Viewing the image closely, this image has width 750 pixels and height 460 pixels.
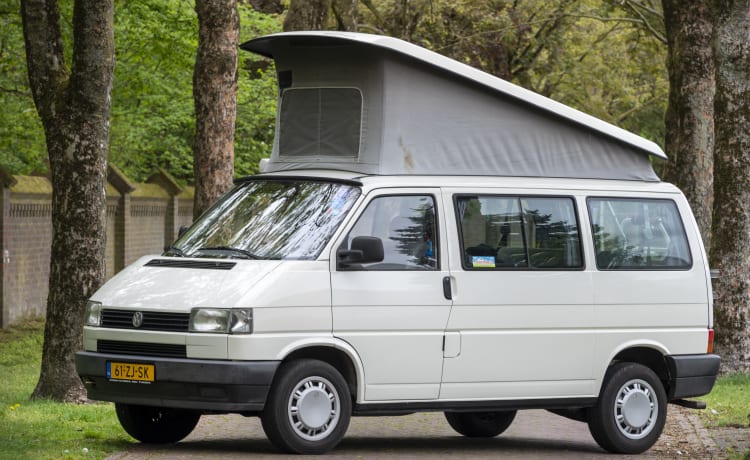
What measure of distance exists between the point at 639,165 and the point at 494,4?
26.4m

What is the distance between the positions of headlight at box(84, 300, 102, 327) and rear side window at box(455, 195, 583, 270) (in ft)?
8.93

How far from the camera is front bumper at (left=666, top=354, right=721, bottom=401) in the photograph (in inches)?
472

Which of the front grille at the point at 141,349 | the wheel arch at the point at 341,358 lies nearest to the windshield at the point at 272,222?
the wheel arch at the point at 341,358

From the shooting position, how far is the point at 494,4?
38.2 metres

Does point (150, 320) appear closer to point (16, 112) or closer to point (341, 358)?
point (341, 358)

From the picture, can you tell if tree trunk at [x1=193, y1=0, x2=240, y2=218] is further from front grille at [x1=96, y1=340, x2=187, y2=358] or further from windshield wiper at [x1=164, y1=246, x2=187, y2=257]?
front grille at [x1=96, y1=340, x2=187, y2=358]

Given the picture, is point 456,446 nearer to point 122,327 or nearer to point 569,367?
point 569,367

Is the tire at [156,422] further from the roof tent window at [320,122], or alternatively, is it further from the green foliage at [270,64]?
the green foliage at [270,64]

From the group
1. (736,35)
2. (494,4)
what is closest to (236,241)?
(736,35)

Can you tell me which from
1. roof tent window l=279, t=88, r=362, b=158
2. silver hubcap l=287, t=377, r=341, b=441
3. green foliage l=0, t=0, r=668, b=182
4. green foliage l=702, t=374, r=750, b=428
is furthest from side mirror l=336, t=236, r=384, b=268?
green foliage l=0, t=0, r=668, b=182

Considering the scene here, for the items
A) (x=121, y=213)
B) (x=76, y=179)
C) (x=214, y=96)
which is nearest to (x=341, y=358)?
(x=76, y=179)

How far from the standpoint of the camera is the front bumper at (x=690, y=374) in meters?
12.0

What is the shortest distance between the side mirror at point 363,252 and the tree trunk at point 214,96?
17.8 ft

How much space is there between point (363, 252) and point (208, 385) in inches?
56.4
